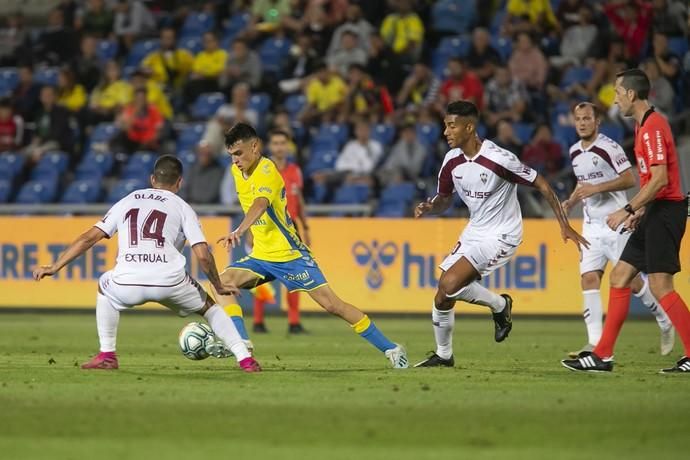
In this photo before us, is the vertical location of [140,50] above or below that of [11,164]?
above

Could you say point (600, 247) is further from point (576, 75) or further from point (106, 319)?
point (576, 75)

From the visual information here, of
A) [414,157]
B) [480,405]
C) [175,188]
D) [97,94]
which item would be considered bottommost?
[480,405]

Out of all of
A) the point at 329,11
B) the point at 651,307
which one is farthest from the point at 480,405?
the point at 329,11

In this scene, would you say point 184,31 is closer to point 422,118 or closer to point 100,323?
point 422,118

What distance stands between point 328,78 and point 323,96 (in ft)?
1.15

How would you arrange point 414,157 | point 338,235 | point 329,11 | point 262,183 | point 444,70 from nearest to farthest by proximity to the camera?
point 262,183
point 338,235
point 414,157
point 444,70
point 329,11

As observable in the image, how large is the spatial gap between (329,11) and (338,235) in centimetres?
676

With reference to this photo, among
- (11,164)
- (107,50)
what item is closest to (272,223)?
(11,164)

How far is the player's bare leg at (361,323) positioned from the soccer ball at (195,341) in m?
1.02

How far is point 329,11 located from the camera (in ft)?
83.0

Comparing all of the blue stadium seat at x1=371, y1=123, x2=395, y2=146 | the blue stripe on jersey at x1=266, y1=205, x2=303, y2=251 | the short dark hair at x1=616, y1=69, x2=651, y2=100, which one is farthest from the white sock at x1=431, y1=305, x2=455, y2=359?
the blue stadium seat at x1=371, y1=123, x2=395, y2=146

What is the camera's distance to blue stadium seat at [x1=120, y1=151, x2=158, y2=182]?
23.6 metres

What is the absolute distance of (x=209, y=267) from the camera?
10.0 metres

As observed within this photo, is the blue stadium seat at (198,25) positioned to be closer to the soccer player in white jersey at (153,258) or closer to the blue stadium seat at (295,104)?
the blue stadium seat at (295,104)
